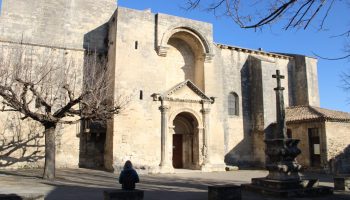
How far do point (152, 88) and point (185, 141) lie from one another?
4.32m

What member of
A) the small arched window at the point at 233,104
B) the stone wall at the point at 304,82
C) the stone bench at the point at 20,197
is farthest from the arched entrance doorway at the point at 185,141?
the stone bench at the point at 20,197

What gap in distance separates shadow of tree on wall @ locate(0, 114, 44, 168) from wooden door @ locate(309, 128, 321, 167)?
1592cm

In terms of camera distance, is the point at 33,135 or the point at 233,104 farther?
the point at 233,104

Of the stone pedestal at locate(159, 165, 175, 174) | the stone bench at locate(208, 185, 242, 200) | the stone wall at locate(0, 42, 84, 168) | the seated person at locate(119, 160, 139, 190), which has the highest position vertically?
the stone wall at locate(0, 42, 84, 168)

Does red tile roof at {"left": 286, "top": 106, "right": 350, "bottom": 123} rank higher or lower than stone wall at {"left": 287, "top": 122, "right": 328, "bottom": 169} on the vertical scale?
higher

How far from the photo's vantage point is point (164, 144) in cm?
1889

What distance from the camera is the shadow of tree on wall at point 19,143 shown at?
1808 centimetres

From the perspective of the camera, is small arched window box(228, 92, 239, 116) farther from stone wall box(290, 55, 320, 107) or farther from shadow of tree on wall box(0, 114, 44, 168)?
shadow of tree on wall box(0, 114, 44, 168)

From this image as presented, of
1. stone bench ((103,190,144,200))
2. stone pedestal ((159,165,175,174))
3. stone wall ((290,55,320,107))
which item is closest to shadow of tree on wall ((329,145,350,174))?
stone wall ((290,55,320,107))

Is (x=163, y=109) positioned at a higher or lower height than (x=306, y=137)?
higher

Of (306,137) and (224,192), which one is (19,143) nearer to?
(224,192)

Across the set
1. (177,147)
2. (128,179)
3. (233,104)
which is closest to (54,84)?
(177,147)

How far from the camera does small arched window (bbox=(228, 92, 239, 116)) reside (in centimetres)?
2430

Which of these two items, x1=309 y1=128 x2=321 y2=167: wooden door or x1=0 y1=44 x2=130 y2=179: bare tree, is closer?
x1=0 y1=44 x2=130 y2=179: bare tree
